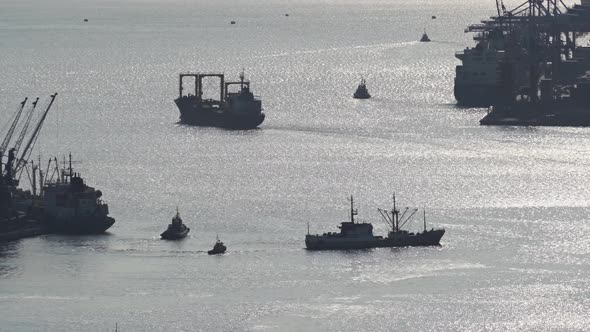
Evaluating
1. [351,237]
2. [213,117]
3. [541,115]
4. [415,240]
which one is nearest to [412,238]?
[415,240]

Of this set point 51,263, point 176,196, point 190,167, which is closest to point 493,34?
point 190,167

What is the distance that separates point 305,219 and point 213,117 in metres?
39.8

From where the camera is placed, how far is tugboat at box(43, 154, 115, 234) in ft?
255

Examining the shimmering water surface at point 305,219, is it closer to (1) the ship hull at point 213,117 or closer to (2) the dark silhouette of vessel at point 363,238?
(2) the dark silhouette of vessel at point 363,238

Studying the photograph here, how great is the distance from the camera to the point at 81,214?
78.4 m

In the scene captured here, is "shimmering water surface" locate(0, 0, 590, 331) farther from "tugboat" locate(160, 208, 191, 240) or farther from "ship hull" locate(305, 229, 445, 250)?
"ship hull" locate(305, 229, 445, 250)

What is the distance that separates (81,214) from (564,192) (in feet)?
68.5

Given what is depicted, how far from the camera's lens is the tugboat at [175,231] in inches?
2963

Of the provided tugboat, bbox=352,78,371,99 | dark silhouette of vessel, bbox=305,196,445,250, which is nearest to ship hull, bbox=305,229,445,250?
dark silhouette of vessel, bbox=305,196,445,250

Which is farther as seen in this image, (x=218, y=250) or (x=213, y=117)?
(x=213, y=117)

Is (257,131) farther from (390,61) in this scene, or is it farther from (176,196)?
(390,61)

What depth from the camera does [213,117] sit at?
4673 inches

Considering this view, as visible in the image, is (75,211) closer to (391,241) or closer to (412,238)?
(391,241)

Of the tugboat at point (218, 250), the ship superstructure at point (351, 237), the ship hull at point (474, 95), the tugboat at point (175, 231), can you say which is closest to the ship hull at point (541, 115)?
the ship hull at point (474, 95)
